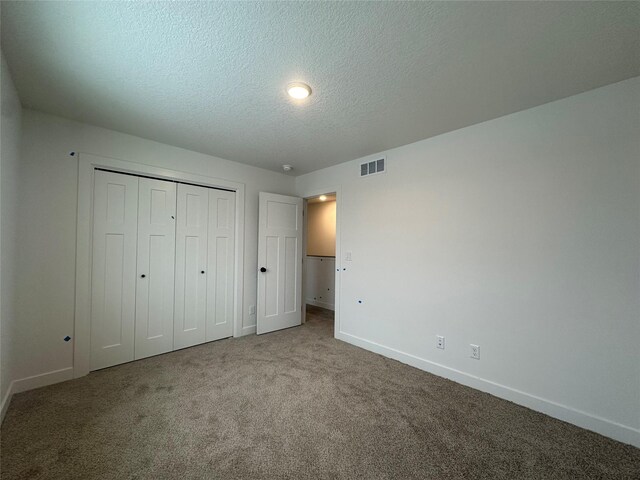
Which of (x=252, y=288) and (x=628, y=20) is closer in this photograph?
(x=628, y=20)

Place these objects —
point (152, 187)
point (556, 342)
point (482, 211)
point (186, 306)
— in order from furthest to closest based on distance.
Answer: point (186, 306) → point (152, 187) → point (482, 211) → point (556, 342)

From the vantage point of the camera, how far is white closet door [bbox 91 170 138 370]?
97.9 inches

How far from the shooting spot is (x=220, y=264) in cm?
337

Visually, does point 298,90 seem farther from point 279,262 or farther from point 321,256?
point 321,256

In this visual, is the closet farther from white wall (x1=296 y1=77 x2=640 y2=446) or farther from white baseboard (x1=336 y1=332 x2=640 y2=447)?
white baseboard (x1=336 y1=332 x2=640 y2=447)

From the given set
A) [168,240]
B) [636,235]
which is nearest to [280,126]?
[168,240]

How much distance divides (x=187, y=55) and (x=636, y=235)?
3.03 metres

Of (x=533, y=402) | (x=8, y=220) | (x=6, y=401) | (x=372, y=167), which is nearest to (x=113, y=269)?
(x=8, y=220)

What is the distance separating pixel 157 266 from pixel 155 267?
22 mm

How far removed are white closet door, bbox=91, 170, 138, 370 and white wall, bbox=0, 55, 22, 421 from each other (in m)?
0.51

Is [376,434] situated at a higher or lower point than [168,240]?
lower

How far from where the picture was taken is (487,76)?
1678mm

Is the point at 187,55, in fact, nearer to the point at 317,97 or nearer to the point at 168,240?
the point at 317,97

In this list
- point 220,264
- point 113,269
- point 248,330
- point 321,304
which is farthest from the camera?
point 321,304
